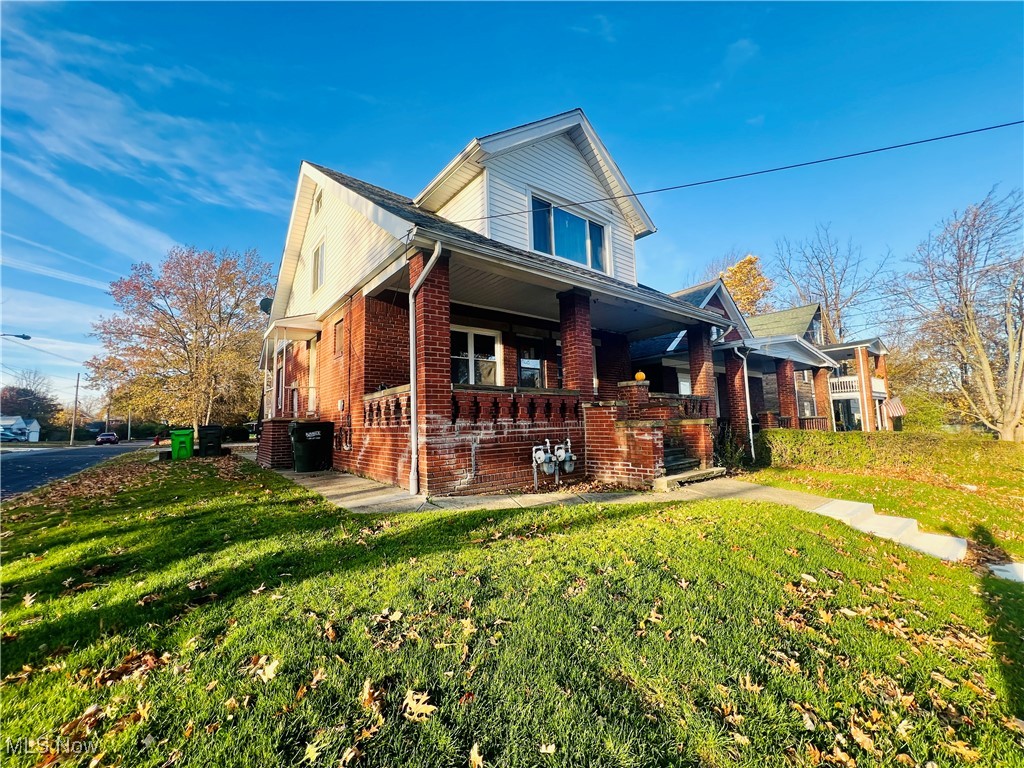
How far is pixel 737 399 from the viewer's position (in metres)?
12.4

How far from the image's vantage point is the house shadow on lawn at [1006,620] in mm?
2302

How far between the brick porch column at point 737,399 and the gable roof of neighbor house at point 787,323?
10159 millimetres

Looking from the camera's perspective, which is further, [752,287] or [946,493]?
[752,287]

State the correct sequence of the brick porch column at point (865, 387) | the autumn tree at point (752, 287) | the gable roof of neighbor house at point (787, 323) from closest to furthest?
the brick porch column at point (865, 387), the gable roof of neighbor house at point (787, 323), the autumn tree at point (752, 287)

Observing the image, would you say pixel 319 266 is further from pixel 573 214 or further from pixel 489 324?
pixel 573 214

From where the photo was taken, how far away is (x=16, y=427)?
171ft

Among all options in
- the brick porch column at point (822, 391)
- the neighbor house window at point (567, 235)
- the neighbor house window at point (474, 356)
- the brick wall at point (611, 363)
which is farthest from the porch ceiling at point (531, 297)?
the brick porch column at point (822, 391)

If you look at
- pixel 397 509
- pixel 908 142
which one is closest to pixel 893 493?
pixel 908 142

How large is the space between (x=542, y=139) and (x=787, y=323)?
18596 millimetres

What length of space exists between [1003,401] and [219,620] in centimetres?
2471

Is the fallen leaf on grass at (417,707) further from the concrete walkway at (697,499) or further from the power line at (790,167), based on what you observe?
the power line at (790,167)

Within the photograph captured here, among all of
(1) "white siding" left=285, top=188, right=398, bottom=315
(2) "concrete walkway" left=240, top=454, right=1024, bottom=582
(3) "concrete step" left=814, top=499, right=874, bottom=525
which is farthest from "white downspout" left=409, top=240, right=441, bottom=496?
(3) "concrete step" left=814, top=499, right=874, bottom=525

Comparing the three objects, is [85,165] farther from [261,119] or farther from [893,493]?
[893,493]

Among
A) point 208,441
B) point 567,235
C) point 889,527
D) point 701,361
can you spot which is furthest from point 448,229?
point 208,441
